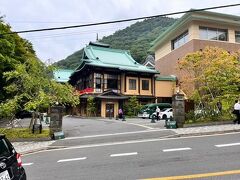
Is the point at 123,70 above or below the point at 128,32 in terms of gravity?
below

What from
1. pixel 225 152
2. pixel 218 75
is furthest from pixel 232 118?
pixel 225 152

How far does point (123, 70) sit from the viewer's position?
145 ft

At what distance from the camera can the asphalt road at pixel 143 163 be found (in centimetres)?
852

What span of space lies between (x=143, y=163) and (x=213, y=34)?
1343 inches

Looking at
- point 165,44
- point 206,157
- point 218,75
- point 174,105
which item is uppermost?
point 165,44

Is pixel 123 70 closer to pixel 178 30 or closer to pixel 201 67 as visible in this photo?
pixel 178 30

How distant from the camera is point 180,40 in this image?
43812 millimetres

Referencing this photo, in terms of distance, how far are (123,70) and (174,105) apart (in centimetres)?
2349

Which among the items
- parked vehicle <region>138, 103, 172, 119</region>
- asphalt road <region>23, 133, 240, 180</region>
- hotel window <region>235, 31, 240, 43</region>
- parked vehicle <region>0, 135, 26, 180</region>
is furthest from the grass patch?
hotel window <region>235, 31, 240, 43</region>

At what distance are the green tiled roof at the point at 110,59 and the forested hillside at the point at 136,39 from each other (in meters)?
34.5

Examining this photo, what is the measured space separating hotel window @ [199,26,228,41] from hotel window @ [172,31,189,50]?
2.10m

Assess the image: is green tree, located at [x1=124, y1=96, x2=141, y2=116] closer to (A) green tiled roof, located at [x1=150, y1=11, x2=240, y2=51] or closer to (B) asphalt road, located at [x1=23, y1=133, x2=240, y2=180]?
(A) green tiled roof, located at [x1=150, y1=11, x2=240, y2=51]

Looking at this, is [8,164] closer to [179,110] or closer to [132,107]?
[179,110]

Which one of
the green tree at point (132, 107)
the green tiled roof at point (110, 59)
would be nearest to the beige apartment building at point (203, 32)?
the green tiled roof at point (110, 59)
